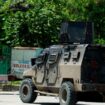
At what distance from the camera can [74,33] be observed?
18688 mm

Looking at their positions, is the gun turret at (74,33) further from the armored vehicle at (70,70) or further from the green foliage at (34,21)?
the green foliage at (34,21)

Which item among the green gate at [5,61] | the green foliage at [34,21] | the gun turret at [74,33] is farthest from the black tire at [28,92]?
the green foliage at [34,21]

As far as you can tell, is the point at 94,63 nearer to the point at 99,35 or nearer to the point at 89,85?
the point at 89,85

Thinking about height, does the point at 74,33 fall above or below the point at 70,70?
above

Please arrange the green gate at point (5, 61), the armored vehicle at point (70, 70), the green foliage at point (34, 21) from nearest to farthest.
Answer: the armored vehicle at point (70, 70) → the green gate at point (5, 61) → the green foliage at point (34, 21)

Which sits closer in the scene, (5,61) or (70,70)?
(70,70)

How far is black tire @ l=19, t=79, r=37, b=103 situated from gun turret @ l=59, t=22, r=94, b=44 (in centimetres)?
180

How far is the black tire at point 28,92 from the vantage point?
19109 mm

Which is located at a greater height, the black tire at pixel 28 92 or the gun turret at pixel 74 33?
the gun turret at pixel 74 33

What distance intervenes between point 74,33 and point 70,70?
7.55 feet

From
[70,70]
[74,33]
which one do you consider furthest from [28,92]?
[70,70]

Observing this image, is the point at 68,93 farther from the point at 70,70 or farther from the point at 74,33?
the point at 74,33

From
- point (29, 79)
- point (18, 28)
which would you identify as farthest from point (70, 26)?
point (18, 28)

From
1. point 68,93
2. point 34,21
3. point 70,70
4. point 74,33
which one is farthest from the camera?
point 34,21
